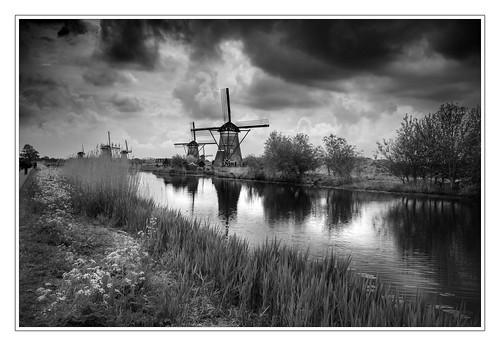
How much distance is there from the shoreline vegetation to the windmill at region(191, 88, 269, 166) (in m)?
33.1

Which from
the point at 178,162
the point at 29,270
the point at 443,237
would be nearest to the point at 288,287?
the point at 29,270

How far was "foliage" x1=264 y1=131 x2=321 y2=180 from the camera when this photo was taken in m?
29.9

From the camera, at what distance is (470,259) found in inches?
267

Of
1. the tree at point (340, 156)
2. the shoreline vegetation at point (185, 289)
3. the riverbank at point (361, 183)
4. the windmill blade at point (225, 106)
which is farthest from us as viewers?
the windmill blade at point (225, 106)

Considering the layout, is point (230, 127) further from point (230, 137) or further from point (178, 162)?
point (178, 162)

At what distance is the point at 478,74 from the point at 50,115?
5.10 meters

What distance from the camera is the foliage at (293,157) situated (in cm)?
2992

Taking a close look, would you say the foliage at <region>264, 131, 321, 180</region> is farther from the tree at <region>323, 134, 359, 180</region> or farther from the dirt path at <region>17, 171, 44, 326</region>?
the dirt path at <region>17, 171, 44, 326</region>

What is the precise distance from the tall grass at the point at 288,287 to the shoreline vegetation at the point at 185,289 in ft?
0.04

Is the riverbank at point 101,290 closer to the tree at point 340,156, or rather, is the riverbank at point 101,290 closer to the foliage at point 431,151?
the foliage at point 431,151

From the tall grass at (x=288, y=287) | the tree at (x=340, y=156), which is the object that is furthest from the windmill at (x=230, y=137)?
the tall grass at (x=288, y=287)

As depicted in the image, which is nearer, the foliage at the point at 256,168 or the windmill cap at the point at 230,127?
the foliage at the point at 256,168
